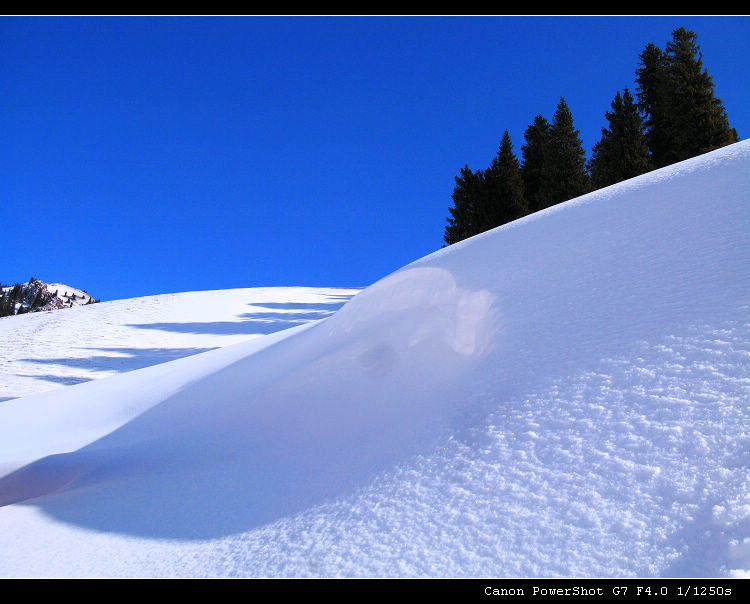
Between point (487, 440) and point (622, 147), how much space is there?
20331 millimetres

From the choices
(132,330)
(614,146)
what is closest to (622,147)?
(614,146)

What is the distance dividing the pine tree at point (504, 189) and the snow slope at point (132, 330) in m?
8.96

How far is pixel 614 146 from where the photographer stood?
1919 centimetres

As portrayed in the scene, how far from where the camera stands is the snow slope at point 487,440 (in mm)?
1260

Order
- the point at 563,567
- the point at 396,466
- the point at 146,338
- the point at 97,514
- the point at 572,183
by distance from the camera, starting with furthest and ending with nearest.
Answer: the point at 572,183, the point at 146,338, the point at 97,514, the point at 396,466, the point at 563,567

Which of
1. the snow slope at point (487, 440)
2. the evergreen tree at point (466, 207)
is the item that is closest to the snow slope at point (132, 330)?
the snow slope at point (487, 440)

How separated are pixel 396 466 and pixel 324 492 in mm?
276

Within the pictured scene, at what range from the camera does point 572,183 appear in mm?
19922

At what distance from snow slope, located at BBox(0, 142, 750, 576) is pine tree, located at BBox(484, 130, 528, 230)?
62.1 ft

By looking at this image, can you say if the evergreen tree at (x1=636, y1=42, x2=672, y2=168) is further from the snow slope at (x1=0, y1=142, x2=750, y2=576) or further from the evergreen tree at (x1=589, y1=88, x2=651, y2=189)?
the snow slope at (x1=0, y1=142, x2=750, y2=576)

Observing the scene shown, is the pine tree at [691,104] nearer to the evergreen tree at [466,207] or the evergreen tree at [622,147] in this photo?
the evergreen tree at [622,147]

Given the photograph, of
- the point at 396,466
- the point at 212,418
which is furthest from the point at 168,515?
the point at 212,418

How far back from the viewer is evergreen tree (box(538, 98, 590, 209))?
19.9 m

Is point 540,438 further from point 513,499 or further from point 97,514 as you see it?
point 97,514
